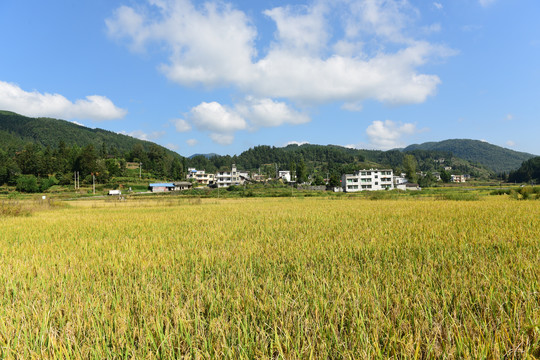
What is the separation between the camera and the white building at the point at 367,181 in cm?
8738

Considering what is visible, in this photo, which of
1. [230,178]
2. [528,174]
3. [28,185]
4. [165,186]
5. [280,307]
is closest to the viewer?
[280,307]

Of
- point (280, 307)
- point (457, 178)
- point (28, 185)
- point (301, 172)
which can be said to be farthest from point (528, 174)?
point (28, 185)

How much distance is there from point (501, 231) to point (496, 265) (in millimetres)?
3156

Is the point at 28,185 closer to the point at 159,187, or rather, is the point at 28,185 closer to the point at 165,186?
the point at 159,187

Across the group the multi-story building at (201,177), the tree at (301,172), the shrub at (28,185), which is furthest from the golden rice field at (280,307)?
the multi-story building at (201,177)

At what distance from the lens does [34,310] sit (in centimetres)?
248

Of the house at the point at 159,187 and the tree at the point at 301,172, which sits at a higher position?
the tree at the point at 301,172

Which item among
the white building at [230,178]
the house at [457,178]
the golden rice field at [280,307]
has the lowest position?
the golden rice field at [280,307]

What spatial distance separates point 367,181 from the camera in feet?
289

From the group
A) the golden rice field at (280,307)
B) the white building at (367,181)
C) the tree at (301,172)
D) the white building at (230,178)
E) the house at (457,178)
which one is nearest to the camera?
the golden rice field at (280,307)

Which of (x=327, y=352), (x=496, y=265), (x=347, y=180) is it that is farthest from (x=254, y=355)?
(x=347, y=180)

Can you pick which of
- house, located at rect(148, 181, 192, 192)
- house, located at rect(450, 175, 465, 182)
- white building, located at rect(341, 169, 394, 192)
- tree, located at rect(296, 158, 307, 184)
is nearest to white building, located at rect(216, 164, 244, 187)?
house, located at rect(148, 181, 192, 192)

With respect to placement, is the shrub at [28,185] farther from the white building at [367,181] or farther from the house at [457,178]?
the house at [457,178]

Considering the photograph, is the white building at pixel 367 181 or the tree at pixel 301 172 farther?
the tree at pixel 301 172
